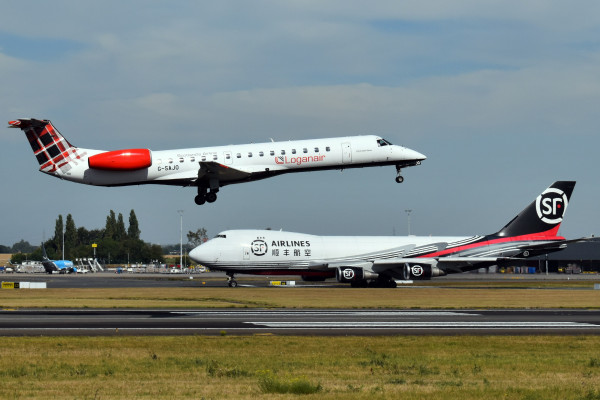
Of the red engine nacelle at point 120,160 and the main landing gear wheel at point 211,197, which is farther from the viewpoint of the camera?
the main landing gear wheel at point 211,197

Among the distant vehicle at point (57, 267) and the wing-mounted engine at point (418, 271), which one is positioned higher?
the distant vehicle at point (57, 267)

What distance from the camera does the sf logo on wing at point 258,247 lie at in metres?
69.8

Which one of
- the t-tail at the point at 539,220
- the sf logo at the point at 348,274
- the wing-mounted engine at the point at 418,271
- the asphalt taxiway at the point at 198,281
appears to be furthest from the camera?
the asphalt taxiway at the point at 198,281

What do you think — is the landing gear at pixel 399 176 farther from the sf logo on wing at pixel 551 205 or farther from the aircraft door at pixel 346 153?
the sf logo on wing at pixel 551 205

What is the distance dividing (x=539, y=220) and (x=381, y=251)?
56.9 ft

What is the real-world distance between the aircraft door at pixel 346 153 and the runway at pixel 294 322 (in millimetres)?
10109

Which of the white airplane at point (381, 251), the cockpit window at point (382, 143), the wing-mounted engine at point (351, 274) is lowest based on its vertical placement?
the wing-mounted engine at point (351, 274)

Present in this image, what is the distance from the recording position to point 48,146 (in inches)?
1901

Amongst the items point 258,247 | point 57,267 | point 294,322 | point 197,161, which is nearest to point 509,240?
point 258,247

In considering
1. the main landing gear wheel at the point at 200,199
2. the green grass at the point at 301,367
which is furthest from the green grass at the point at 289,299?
the green grass at the point at 301,367

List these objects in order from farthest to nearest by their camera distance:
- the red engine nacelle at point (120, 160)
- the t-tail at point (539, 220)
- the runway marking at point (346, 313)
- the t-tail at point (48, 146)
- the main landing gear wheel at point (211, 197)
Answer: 1. the t-tail at point (539, 220)
2. the main landing gear wheel at point (211, 197)
3. the t-tail at point (48, 146)
4. the red engine nacelle at point (120, 160)
5. the runway marking at point (346, 313)

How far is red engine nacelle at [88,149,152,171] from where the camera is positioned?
150 ft

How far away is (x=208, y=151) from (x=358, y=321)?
16827 millimetres

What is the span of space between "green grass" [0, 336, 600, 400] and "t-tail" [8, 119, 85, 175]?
22.2 meters
